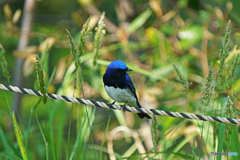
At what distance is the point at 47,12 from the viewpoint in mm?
5625

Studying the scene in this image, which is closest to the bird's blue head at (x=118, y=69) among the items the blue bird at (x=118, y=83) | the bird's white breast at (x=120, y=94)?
the blue bird at (x=118, y=83)

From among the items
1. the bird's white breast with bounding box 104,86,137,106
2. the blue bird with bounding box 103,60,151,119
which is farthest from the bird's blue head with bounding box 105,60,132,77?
the bird's white breast with bounding box 104,86,137,106

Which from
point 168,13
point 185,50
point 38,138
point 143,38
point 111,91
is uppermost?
point 168,13

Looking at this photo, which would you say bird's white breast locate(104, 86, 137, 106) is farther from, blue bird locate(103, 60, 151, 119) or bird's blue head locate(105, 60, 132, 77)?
bird's blue head locate(105, 60, 132, 77)

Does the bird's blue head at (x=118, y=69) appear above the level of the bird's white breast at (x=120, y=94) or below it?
above

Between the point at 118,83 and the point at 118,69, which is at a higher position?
the point at 118,69

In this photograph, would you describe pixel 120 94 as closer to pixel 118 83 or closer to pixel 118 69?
pixel 118 83

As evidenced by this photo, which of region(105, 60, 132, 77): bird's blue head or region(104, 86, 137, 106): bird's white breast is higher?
region(105, 60, 132, 77): bird's blue head

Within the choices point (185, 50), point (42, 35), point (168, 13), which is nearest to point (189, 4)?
point (168, 13)

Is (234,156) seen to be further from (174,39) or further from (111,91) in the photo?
(174,39)

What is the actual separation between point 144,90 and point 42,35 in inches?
55.4

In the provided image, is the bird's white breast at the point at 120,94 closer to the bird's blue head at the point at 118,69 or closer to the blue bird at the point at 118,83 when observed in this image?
the blue bird at the point at 118,83

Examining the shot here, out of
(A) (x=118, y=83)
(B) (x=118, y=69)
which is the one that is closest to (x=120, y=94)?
(A) (x=118, y=83)

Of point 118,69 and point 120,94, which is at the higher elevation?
point 118,69
